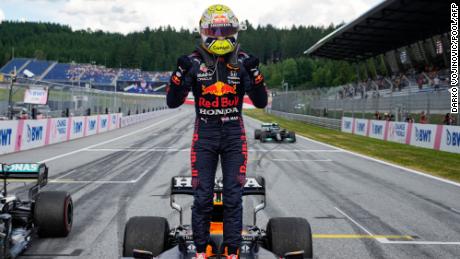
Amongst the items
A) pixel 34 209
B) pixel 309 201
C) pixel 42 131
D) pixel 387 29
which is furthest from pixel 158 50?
pixel 34 209

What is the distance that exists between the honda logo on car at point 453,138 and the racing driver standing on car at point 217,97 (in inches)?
614

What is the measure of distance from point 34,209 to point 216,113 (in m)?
2.72

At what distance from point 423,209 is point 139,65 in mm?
167863

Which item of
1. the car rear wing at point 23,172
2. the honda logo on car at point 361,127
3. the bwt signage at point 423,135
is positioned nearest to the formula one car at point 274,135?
the bwt signage at point 423,135

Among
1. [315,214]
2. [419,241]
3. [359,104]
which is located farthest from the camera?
[359,104]

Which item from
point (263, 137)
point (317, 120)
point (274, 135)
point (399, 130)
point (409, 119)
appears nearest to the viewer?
point (263, 137)

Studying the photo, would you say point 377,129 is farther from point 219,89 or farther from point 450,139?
point 219,89

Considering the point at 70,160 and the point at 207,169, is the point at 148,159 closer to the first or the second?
the point at 70,160

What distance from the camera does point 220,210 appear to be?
4.80 metres

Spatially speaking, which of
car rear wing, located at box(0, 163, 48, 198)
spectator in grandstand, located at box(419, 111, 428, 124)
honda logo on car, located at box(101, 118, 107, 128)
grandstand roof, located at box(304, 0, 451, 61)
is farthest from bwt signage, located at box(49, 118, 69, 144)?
grandstand roof, located at box(304, 0, 451, 61)

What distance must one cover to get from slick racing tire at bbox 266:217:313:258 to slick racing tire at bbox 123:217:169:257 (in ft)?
3.14

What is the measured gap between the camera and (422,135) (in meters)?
21.1

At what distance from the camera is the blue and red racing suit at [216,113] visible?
13.6ft

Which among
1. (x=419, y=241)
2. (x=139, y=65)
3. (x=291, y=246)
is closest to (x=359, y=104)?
(x=419, y=241)
